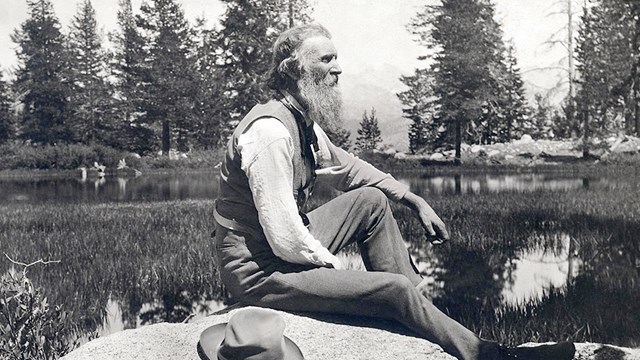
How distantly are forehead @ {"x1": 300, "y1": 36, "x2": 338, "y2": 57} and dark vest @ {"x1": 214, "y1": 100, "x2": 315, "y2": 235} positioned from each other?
0.91 feet

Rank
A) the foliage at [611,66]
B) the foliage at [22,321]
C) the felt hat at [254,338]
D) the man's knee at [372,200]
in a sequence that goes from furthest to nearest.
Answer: the foliage at [611,66] → the foliage at [22,321] → the man's knee at [372,200] → the felt hat at [254,338]

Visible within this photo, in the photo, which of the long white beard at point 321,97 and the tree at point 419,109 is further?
the tree at point 419,109

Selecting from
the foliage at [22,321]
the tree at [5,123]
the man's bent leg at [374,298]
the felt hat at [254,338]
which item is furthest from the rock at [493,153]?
the felt hat at [254,338]

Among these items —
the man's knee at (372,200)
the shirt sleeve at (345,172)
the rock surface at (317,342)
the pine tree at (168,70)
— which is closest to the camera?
the rock surface at (317,342)

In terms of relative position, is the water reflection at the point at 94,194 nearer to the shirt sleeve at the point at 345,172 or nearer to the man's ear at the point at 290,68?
the shirt sleeve at the point at 345,172

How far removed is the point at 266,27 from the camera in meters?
38.0

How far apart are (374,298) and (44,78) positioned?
4196 centimetres

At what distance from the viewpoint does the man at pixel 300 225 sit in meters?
2.91

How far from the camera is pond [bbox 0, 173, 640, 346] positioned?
5648 mm

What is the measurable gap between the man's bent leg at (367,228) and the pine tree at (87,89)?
132 feet

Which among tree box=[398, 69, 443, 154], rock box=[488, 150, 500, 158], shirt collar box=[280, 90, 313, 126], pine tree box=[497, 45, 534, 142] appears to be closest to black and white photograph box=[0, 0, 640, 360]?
shirt collar box=[280, 90, 313, 126]

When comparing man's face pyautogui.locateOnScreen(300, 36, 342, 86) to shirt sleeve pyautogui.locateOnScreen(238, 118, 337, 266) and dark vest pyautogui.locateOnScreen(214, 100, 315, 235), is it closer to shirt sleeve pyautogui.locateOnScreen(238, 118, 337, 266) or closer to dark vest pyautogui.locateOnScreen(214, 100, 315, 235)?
dark vest pyautogui.locateOnScreen(214, 100, 315, 235)

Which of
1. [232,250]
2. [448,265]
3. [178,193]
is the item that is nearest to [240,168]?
[232,250]

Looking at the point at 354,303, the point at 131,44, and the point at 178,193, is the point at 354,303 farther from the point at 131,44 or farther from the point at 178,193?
the point at 131,44
